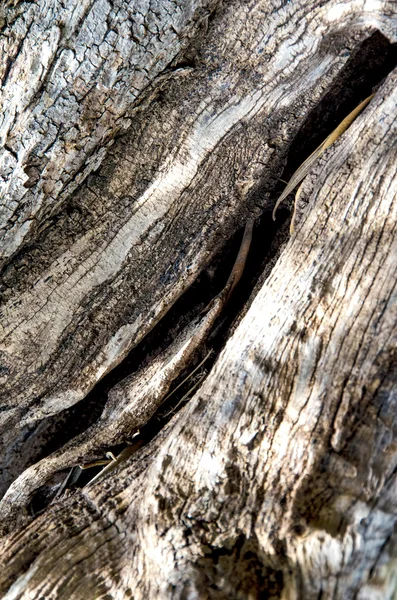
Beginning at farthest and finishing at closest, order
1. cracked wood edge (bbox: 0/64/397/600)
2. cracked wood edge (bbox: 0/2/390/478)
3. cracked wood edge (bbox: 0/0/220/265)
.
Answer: cracked wood edge (bbox: 0/2/390/478)
cracked wood edge (bbox: 0/0/220/265)
cracked wood edge (bbox: 0/64/397/600)

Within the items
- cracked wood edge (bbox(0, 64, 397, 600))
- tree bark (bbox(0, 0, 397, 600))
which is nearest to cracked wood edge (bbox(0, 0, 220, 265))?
tree bark (bbox(0, 0, 397, 600))

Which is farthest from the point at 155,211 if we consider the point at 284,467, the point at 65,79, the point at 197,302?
the point at 284,467

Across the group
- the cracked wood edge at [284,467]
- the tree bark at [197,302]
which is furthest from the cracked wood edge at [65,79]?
the cracked wood edge at [284,467]

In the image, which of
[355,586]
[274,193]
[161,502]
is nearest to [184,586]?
[161,502]

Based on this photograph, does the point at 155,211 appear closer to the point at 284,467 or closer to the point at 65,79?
the point at 65,79

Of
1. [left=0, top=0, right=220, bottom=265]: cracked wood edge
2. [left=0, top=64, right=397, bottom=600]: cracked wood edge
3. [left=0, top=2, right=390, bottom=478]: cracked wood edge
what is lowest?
[left=0, top=64, right=397, bottom=600]: cracked wood edge

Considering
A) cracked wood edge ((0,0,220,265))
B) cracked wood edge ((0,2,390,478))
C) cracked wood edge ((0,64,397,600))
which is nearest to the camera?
cracked wood edge ((0,64,397,600))

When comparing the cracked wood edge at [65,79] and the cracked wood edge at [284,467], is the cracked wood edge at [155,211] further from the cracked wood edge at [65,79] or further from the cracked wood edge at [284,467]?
the cracked wood edge at [284,467]

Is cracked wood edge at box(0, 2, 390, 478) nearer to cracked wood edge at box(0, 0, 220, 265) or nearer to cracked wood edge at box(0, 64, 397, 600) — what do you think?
cracked wood edge at box(0, 0, 220, 265)
